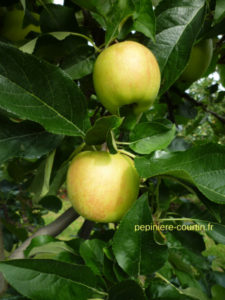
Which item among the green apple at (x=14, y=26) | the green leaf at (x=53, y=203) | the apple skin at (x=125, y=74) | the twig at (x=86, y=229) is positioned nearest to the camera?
the apple skin at (x=125, y=74)

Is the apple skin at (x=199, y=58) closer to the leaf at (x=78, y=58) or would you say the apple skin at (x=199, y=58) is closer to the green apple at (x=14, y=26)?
the leaf at (x=78, y=58)

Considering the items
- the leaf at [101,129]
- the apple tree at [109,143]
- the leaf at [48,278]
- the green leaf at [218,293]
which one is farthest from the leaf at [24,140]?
the green leaf at [218,293]

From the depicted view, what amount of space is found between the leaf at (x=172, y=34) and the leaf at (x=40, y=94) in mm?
248

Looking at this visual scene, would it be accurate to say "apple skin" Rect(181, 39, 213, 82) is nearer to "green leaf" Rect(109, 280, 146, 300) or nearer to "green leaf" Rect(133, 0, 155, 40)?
"green leaf" Rect(133, 0, 155, 40)

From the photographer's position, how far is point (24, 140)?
704 millimetres

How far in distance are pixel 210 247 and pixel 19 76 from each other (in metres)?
4.04

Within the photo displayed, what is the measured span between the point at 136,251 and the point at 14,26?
0.80 m

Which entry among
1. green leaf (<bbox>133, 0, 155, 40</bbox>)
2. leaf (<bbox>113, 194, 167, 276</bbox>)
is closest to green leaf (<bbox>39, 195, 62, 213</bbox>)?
leaf (<bbox>113, 194, 167, 276</bbox>)

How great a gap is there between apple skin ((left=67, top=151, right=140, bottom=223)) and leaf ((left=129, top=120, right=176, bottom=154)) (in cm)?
5

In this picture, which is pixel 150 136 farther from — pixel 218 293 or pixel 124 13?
pixel 218 293

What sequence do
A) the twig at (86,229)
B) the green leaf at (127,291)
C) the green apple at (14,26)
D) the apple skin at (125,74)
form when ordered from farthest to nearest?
1. the twig at (86,229)
2. the green apple at (14,26)
3. the apple skin at (125,74)
4. the green leaf at (127,291)

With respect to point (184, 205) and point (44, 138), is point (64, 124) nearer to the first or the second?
point (44, 138)

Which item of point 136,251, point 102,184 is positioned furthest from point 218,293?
point 102,184

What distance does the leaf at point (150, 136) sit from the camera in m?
0.67
